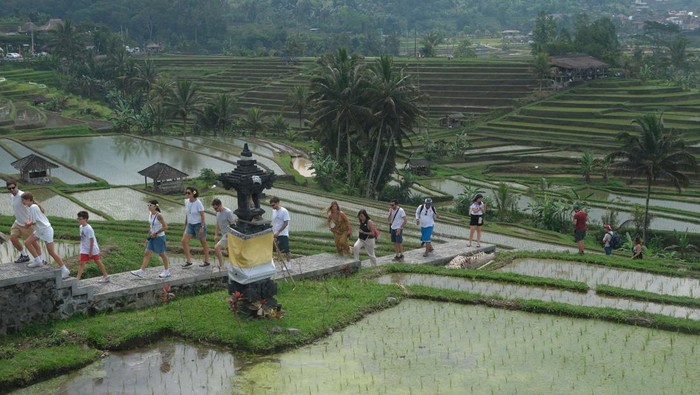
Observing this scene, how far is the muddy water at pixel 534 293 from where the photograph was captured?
50.2 ft

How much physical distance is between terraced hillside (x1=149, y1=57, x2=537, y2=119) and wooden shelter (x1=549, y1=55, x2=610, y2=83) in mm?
2162

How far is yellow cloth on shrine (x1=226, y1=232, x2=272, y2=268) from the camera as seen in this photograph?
45.6 feet

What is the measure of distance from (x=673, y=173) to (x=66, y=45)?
6483 cm

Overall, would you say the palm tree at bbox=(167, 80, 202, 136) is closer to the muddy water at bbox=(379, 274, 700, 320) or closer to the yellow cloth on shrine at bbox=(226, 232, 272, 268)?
the muddy water at bbox=(379, 274, 700, 320)

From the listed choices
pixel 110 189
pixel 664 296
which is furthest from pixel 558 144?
pixel 664 296

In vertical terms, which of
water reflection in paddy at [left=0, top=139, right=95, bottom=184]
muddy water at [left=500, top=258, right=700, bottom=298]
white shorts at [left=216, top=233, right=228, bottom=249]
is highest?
white shorts at [left=216, top=233, right=228, bottom=249]

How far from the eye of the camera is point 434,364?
12188 millimetres

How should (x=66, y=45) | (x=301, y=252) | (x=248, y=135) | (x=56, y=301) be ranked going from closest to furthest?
1. (x=56, y=301)
2. (x=301, y=252)
3. (x=248, y=135)
4. (x=66, y=45)

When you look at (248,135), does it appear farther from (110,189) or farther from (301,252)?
(301,252)

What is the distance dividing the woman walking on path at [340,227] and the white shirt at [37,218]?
568cm

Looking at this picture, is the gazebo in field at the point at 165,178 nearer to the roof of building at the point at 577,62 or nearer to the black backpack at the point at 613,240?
the black backpack at the point at 613,240

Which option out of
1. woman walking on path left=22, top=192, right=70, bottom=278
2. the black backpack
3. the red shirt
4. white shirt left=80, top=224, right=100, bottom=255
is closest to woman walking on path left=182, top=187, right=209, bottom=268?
white shirt left=80, top=224, right=100, bottom=255

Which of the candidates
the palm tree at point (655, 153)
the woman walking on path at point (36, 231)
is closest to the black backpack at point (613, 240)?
the palm tree at point (655, 153)

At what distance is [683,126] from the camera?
54062mm
